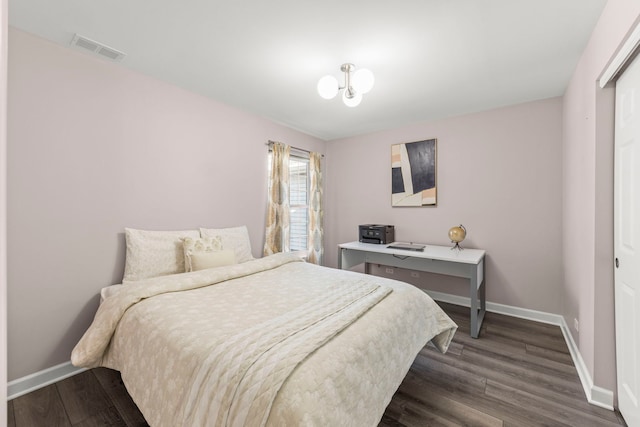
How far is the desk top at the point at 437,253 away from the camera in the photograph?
251cm

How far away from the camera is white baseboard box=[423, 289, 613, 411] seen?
1572 millimetres

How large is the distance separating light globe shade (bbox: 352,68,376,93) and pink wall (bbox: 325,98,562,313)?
1.81 m

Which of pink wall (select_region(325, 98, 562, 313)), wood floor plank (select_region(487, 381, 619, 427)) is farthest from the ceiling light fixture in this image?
wood floor plank (select_region(487, 381, 619, 427))

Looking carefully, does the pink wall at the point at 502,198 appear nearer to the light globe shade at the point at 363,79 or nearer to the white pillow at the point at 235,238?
the light globe shade at the point at 363,79

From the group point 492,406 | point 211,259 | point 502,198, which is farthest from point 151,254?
point 502,198

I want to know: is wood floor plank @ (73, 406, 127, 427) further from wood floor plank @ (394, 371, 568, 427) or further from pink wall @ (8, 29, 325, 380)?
wood floor plank @ (394, 371, 568, 427)

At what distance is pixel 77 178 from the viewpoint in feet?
6.26

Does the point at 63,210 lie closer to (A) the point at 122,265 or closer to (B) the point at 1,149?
(A) the point at 122,265

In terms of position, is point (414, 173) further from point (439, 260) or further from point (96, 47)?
point (96, 47)

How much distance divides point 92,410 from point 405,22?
2969 millimetres

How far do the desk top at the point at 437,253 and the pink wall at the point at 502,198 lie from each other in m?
0.28

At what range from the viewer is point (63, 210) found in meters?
1.85

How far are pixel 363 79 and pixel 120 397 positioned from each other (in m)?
2.59

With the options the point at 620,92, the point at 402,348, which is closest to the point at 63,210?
the point at 402,348
